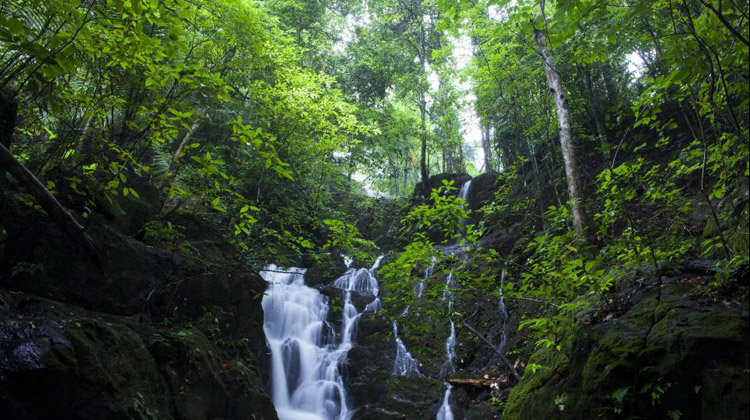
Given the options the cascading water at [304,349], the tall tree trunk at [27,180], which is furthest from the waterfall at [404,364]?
the tall tree trunk at [27,180]

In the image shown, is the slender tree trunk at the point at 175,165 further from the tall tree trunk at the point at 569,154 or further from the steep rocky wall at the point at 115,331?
the tall tree trunk at the point at 569,154

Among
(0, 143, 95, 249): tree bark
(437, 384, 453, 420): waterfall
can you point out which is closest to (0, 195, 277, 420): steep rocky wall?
(0, 143, 95, 249): tree bark

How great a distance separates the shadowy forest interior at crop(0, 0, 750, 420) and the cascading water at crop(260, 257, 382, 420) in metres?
0.06

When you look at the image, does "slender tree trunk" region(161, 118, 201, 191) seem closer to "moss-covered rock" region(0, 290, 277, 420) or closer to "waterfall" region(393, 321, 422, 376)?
"moss-covered rock" region(0, 290, 277, 420)

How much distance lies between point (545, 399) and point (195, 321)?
622 centimetres

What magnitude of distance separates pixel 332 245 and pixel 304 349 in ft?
17.1

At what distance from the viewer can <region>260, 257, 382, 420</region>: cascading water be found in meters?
9.48

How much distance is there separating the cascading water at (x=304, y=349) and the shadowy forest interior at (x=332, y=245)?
64 millimetres

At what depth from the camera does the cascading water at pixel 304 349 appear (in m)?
9.48

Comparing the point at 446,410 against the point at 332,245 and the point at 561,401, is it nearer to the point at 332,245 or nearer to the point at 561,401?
the point at 332,245

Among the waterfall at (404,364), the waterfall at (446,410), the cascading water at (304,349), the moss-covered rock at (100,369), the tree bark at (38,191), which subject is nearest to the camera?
the tree bark at (38,191)

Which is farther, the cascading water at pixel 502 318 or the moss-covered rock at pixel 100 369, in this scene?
the cascading water at pixel 502 318

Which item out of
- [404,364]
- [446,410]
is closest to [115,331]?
[446,410]

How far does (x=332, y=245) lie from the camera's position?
681 centimetres
